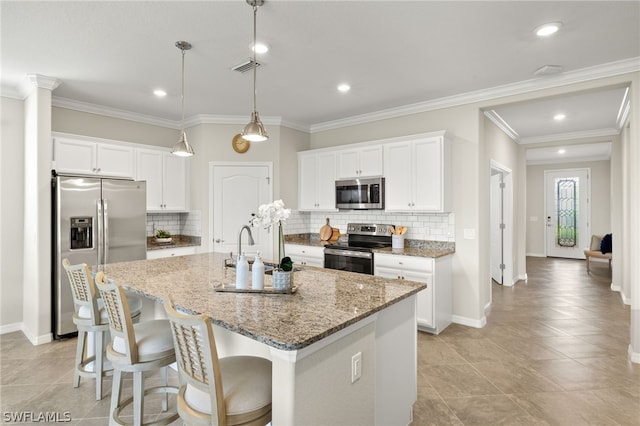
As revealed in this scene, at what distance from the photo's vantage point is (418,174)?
4.31 metres

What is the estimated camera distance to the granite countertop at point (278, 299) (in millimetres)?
1473

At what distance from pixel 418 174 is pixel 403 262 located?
3.63 feet

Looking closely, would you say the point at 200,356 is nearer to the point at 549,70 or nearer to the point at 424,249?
the point at 424,249

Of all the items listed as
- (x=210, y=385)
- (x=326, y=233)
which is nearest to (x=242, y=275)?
(x=210, y=385)

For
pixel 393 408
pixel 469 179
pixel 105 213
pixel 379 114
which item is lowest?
pixel 393 408

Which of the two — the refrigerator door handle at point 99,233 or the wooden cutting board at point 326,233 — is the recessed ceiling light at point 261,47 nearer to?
the refrigerator door handle at point 99,233

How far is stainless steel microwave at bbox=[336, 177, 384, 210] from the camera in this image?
464 centimetres

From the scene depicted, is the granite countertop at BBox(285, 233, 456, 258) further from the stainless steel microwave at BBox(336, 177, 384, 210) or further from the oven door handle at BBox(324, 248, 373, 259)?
the stainless steel microwave at BBox(336, 177, 384, 210)

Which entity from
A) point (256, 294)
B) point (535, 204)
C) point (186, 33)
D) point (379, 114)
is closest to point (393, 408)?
point (256, 294)

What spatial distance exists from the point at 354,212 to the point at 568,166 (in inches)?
303

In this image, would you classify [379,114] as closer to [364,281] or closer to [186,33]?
[186,33]

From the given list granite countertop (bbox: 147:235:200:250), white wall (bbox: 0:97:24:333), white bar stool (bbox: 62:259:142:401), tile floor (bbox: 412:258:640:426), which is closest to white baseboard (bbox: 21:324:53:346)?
white wall (bbox: 0:97:24:333)

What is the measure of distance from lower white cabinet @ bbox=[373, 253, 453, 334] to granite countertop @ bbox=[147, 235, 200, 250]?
278cm

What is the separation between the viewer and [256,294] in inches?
81.0
